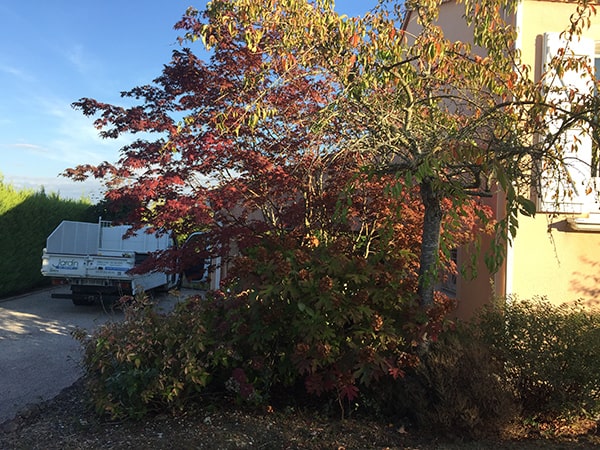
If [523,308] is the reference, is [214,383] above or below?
below

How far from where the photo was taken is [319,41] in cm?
436

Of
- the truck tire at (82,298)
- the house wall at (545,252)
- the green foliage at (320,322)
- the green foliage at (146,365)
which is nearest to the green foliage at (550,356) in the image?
the green foliage at (320,322)

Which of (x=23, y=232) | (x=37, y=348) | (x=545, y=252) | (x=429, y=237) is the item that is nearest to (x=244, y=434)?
(x=429, y=237)

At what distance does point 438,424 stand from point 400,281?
1.13 m

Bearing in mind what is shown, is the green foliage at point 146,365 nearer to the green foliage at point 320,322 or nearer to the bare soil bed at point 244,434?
the bare soil bed at point 244,434

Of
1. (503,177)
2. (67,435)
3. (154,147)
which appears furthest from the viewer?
(154,147)

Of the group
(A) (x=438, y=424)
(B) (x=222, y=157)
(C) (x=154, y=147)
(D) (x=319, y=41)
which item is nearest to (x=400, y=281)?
(A) (x=438, y=424)

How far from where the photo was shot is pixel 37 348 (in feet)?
24.8

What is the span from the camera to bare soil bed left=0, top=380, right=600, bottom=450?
359 centimetres

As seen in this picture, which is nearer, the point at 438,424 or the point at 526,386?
the point at 438,424

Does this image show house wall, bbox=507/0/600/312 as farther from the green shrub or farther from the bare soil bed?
the green shrub

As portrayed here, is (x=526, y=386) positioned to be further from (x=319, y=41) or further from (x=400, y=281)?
(x=319, y=41)

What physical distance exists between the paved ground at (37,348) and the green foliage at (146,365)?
1204 mm

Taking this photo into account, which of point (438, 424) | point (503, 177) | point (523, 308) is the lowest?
A: point (438, 424)
